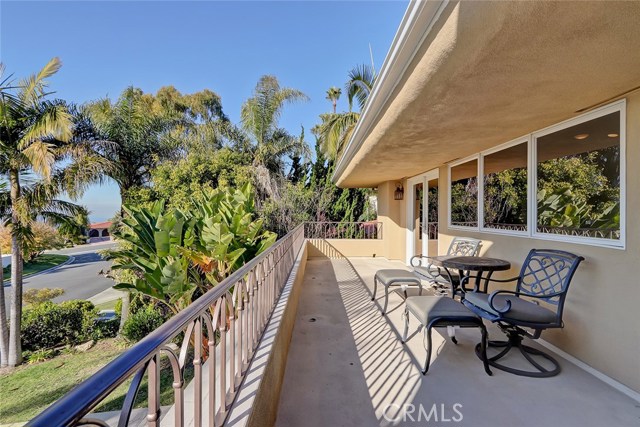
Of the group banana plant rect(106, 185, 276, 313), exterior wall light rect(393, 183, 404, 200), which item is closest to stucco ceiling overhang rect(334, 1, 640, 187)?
banana plant rect(106, 185, 276, 313)

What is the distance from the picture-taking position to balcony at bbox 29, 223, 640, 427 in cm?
99

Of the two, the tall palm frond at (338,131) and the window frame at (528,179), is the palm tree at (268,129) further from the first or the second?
the window frame at (528,179)

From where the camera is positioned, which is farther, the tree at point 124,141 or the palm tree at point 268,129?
the palm tree at point 268,129

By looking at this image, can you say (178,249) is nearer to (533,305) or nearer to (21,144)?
(533,305)

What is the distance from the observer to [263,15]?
8.55 meters

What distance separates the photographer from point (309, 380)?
8.80ft

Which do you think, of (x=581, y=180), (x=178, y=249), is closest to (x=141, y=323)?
(x=178, y=249)

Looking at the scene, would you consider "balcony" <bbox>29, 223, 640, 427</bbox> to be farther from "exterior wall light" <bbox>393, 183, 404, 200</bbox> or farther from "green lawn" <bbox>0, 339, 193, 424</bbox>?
"exterior wall light" <bbox>393, 183, 404, 200</bbox>

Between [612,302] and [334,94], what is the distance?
1793cm

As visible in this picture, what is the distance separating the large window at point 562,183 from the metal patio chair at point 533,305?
1.12 ft

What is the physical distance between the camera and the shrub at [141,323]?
745cm

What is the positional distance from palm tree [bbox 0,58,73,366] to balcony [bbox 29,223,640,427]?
8.24 m

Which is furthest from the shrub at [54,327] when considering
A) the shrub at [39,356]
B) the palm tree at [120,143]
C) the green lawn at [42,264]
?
the green lawn at [42,264]

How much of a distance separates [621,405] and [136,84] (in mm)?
18142
